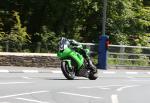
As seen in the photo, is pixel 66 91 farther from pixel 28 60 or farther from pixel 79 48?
pixel 28 60

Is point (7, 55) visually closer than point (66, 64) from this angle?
No

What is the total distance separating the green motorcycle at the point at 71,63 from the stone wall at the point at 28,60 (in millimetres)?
4415

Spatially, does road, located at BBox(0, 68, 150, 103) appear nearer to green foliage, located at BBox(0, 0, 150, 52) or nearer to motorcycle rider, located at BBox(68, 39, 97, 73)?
motorcycle rider, located at BBox(68, 39, 97, 73)

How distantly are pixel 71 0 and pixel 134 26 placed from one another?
17.4 feet

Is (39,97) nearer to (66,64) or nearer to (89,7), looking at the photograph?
(66,64)

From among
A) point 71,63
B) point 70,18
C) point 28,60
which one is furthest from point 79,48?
point 70,18

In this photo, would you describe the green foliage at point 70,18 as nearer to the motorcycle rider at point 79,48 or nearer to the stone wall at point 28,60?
the stone wall at point 28,60

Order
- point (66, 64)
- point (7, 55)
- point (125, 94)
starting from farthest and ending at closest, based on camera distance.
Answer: point (7, 55) < point (66, 64) < point (125, 94)

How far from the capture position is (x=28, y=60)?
26.8 meters

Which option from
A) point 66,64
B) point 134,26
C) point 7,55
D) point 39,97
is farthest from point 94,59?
point 39,97

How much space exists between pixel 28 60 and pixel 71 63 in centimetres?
511

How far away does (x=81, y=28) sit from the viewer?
135 ft

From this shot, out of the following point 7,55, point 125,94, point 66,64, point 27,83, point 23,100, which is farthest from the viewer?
point 7,55

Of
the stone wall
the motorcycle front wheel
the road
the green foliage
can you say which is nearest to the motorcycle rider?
the road
